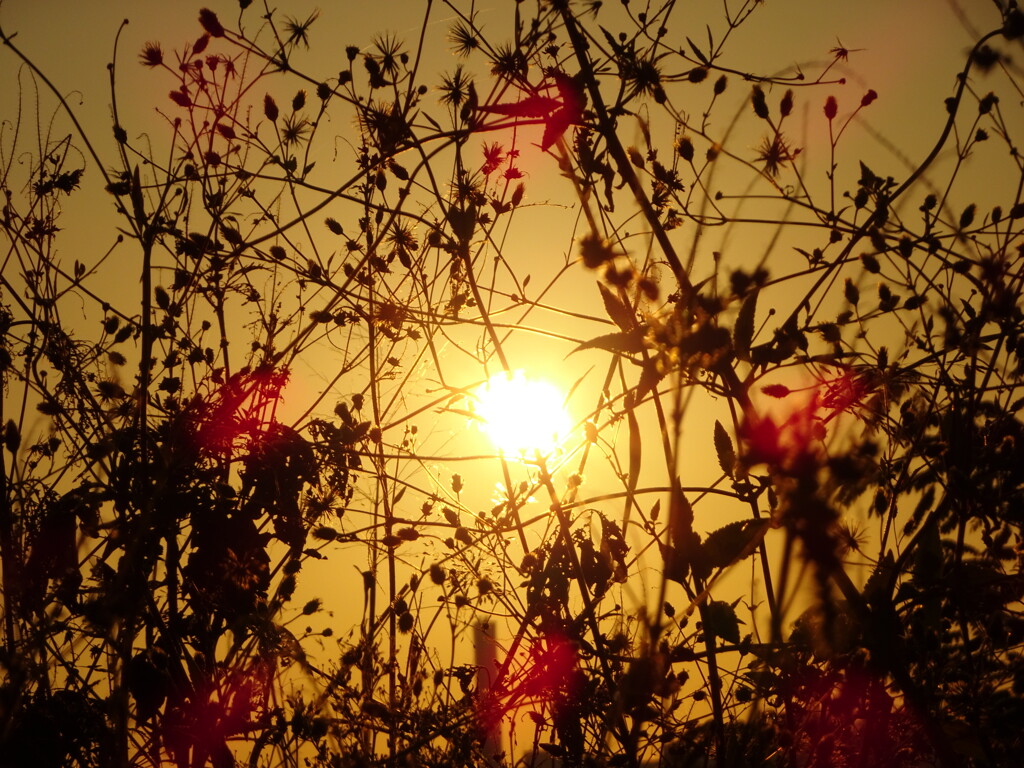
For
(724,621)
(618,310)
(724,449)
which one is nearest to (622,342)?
(618,310)

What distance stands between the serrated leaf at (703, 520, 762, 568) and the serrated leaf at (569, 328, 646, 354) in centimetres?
45

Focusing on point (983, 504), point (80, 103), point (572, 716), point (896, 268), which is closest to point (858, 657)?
point (983, 504)

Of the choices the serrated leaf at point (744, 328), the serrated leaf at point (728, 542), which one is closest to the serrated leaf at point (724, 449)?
the serrated leaf at point (744, 328)

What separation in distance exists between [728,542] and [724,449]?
34 centimetres

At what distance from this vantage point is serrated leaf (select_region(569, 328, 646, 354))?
1.23 meters

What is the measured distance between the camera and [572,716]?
2.06 metres

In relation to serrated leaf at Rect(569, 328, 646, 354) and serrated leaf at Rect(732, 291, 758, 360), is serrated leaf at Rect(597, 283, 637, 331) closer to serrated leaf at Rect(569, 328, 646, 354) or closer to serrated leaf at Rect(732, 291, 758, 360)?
serrated leaf at Rect(569, 328, 646, 354)

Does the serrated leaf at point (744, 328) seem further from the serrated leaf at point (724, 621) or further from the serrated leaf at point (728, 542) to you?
the serrated leaf at point (724, 621)

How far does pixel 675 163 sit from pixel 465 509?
3.35 feet

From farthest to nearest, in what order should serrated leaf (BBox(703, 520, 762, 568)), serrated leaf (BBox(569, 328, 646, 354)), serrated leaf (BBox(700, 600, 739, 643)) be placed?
serrated leaf (BBox(700, 600, 739, 643))
serrated leaf (BBox(703, 520, 762, 568))
serrated leaf (BBox(569, 328, 646, 354))

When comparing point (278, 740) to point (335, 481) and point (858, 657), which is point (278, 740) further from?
point (858, 657)

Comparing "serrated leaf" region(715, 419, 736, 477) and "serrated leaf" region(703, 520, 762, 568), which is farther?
"serrated leaf" region(703, 520, 762, 568)

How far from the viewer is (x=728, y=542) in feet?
5.04

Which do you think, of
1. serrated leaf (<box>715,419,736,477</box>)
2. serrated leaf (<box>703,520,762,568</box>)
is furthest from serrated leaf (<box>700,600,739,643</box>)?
serrated leaf (<box>715,419,736,477</box>)
